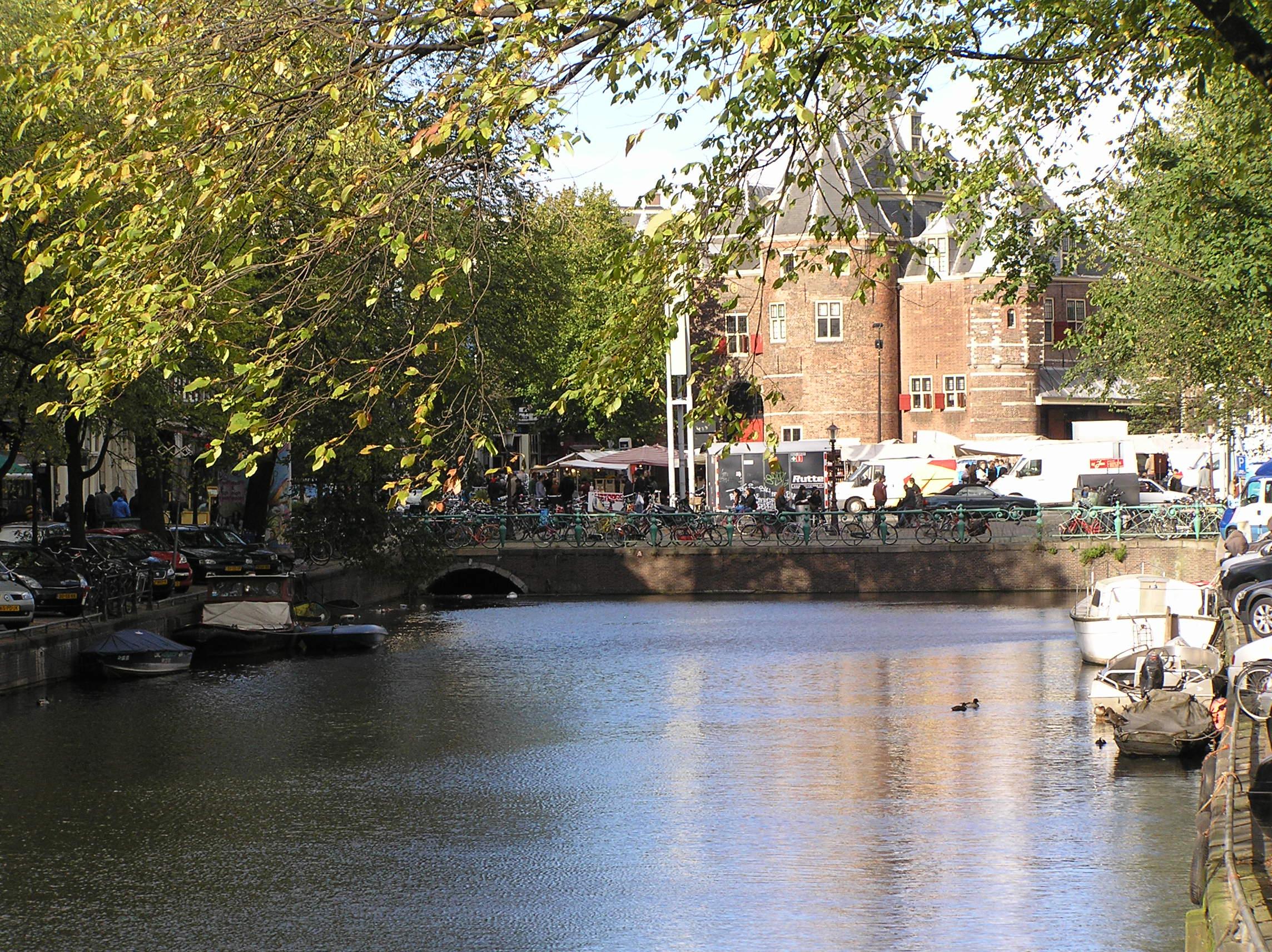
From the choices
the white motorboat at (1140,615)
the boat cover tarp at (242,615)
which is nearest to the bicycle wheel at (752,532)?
the boat cover tarp at (242,615)

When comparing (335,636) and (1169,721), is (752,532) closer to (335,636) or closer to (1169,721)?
(335,636)

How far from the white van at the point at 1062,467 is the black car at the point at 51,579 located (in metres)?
31.8

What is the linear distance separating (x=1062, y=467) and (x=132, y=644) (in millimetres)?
34248

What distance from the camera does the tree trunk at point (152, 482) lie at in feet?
111

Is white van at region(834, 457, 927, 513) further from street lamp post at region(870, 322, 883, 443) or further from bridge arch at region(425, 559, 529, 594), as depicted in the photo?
bridge arch at region(425, 559, 529, 594)

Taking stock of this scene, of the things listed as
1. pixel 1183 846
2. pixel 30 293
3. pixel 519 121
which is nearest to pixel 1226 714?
pixel 1183 846

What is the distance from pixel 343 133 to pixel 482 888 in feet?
19.9

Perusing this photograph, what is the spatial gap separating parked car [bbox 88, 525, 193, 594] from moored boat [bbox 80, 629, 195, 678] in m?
5.63

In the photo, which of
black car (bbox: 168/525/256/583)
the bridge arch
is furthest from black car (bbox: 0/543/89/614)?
the bridge arch

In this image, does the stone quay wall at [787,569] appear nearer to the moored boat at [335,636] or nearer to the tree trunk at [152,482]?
the tree trunk at [152,482]

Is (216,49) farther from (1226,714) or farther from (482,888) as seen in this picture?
(1226,714)

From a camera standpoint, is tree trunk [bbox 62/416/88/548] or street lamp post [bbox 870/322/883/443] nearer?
tree trunk [bbox 62/416/88/548]

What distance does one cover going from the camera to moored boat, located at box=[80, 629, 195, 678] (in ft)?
85.4

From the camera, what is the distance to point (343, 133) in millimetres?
10219
